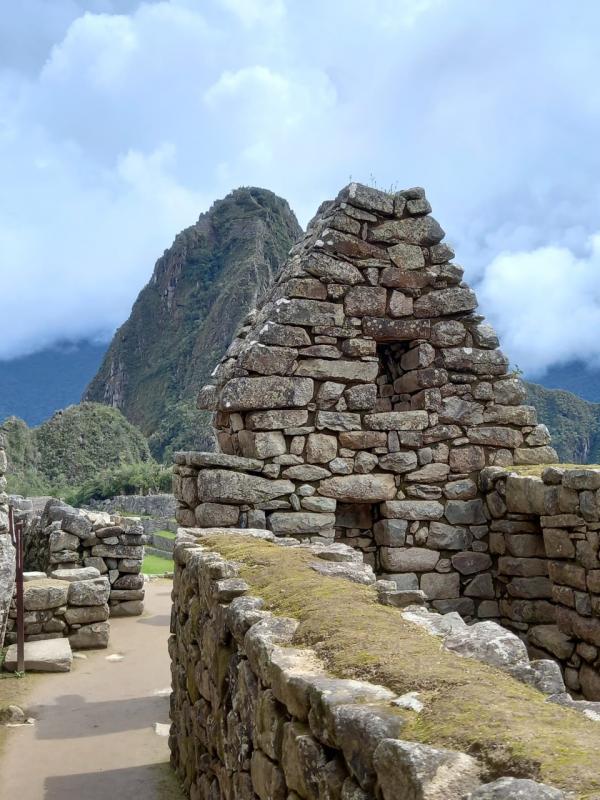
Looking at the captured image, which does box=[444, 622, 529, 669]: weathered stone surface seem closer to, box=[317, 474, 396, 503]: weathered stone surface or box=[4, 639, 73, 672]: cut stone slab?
box=[317, 474, 396, 503]: weathered stone surface

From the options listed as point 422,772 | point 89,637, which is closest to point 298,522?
point 89,637

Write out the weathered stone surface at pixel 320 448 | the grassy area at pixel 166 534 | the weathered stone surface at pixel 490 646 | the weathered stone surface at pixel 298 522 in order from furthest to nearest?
the grassy area at pixel 166 534 < the weathered stone surface at pixel 320 448 < the weathered stone surface at pixel 298 522 < the weathered stone surface at pixel 490 646

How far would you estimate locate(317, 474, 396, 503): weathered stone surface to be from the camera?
6.85 metres

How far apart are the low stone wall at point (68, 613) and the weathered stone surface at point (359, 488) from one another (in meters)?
5.19

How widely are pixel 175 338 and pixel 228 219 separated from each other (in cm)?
1740

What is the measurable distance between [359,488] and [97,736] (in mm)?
3301

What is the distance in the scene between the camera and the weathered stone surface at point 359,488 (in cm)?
685

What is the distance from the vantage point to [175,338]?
9456cm

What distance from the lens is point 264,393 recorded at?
677cm

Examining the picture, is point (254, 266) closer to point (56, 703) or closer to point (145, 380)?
point (145, 380)

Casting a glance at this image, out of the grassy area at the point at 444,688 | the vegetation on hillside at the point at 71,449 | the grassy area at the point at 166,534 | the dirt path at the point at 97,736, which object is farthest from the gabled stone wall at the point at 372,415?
the vegetation on hillside at the point at 71,449

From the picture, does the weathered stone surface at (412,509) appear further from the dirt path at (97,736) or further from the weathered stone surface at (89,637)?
the weathered stone surface at (89,637)

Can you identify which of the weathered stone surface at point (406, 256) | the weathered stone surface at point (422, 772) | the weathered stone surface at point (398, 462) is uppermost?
the weathered stone surface at point (406, 256)

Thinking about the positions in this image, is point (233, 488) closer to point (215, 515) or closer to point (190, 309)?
point (215, 515)
